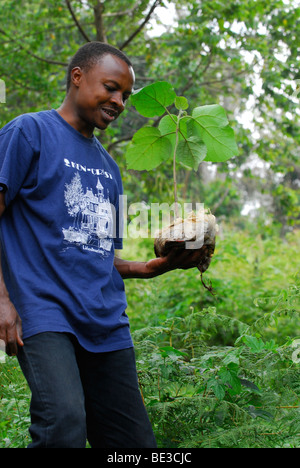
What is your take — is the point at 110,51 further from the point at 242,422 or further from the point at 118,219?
the point at 242,422

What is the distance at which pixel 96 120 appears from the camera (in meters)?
1.84

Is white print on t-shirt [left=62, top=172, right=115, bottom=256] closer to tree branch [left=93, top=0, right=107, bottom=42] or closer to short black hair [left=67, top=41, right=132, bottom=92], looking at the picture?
short black hair [left=67, top=41, right=132, bottom=92]

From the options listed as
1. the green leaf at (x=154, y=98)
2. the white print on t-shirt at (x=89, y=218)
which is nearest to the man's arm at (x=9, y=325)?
the white print on t-shirt at (x=89, y=218)

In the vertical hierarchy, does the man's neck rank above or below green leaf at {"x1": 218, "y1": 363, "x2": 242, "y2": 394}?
above

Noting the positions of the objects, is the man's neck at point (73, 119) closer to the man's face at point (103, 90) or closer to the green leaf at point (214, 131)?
the man's face at point (103, 90)

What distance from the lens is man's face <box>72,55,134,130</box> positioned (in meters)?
1.81

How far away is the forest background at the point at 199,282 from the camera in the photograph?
196cm

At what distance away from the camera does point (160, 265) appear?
73.8 inches

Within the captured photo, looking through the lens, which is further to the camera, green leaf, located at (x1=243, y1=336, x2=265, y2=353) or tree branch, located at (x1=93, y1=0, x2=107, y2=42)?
tree branch, located at (x1=93, y1=0, x2=107, y2=42)

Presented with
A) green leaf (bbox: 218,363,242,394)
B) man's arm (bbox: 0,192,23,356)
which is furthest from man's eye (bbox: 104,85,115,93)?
green leaf (bbox: 218,363,242,394)

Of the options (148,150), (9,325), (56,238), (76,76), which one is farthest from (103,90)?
(9,325)

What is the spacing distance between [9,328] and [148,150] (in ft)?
3.38

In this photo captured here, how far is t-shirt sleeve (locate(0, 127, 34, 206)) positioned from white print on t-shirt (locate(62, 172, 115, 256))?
0.16 meters
